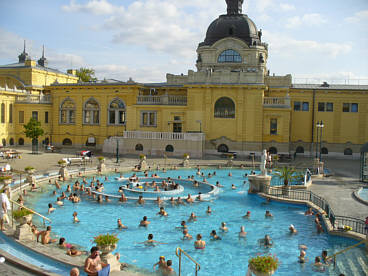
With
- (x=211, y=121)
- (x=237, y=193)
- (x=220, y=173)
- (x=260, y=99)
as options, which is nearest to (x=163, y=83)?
(x=211, y=121)

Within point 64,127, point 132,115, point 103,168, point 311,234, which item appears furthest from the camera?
point 64,127

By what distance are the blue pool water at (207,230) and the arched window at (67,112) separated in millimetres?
27755

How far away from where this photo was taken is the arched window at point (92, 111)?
50.4 metres

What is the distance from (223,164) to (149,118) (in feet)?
46.8

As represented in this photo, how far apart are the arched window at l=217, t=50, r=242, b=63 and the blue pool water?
26279mm

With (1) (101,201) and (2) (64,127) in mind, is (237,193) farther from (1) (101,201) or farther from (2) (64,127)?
(2) (64,127)

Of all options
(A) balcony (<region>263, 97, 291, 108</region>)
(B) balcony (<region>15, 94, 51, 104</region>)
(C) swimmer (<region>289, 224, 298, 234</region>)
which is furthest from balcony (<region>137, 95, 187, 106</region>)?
(C) swimmer (<region>289, 224, 298, 234</region>)

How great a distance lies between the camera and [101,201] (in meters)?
23.3

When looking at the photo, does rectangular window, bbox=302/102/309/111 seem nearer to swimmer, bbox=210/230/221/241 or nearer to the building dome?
the building dome

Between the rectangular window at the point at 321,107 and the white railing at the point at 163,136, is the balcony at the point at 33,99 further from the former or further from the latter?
the rectangular window at the point at 321,107

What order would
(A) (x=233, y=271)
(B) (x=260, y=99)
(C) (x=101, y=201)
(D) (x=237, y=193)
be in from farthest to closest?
(B) (x=260, y=99), (D) (x=237, y=193), (C) (x=101, y=201), (A) (x=233, y=271)

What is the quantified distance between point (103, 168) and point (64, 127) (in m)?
21.4

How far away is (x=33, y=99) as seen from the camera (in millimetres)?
51594

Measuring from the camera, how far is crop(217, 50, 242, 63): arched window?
48.5 m
